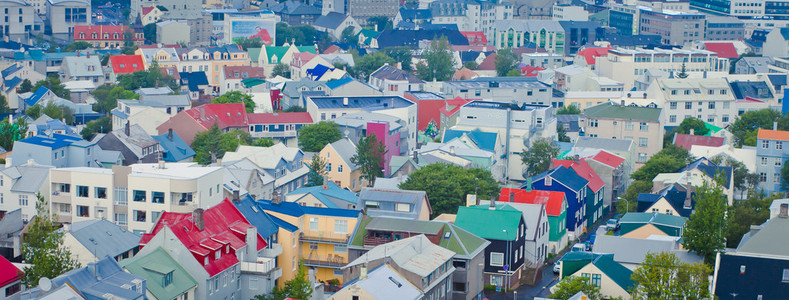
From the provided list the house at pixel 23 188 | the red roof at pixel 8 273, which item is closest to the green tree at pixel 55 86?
the house at pixel 23 188

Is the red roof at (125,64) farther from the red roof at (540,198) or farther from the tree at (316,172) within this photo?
the red roof at (540,198)

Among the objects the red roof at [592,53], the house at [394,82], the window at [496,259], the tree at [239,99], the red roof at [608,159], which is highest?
the red roof at [592,53]

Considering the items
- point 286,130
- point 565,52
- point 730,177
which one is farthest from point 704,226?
point 565,52

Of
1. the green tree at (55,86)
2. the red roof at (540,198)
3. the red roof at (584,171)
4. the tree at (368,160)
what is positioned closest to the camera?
the red roof at (540,198)

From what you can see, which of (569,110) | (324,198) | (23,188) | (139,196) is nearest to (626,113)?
(569,110)

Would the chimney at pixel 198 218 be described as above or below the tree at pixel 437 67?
below

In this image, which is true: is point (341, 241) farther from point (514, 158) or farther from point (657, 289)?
point (514, 158)
